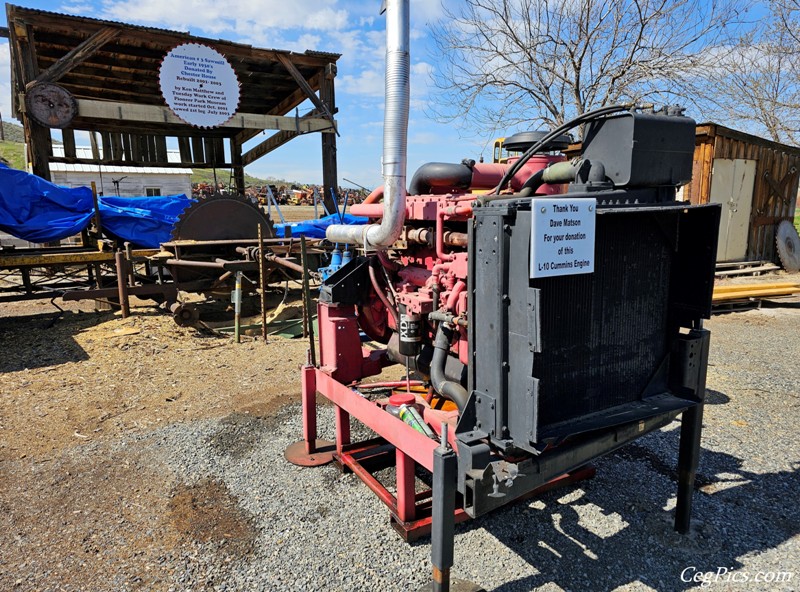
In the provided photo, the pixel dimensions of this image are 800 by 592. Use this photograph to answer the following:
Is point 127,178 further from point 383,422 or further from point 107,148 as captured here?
point 383,422

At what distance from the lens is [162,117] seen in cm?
995

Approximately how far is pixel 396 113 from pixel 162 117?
27.8ft

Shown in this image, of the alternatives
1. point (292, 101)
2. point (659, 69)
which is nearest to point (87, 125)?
point (292, 101)

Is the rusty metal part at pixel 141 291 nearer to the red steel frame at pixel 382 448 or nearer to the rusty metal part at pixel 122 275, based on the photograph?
the rusty metal part at pixel 122 275

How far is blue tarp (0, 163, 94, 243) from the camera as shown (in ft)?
26.8

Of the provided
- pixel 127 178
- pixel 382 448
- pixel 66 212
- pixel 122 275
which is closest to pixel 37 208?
pixel 66 212

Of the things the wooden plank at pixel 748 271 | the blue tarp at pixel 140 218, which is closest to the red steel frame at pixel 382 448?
the blue tarp at pixel 140 218

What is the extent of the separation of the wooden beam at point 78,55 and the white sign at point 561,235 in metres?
9.59

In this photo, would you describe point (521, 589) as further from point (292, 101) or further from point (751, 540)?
point (292, 101)

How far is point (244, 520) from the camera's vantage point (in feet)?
10.7

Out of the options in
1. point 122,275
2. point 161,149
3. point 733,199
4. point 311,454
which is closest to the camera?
point 311,454

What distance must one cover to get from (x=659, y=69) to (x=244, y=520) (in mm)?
13236

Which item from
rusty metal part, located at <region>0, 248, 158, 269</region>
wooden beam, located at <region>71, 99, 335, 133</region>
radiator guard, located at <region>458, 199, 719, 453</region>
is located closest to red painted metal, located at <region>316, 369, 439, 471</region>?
radiator guard, located at <region>458, 199, 719, 453</region>

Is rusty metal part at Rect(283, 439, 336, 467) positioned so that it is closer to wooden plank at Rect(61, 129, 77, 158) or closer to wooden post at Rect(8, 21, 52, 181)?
wooden post at Rect(8, 21, 52, 181)
